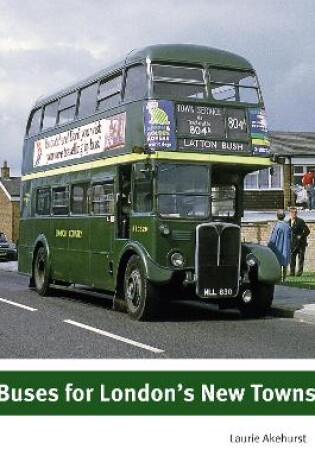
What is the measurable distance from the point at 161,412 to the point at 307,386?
1.10m

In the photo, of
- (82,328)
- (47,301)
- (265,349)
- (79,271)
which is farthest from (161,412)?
(47,301)

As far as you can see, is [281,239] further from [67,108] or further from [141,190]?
[141,190]

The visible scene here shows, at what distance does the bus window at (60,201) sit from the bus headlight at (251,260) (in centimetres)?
466

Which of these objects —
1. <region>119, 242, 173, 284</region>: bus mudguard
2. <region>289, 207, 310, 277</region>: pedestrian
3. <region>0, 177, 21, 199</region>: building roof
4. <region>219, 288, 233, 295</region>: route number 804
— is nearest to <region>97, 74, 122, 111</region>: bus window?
<region>119, 242, 173, 284</region>: bus mudguard

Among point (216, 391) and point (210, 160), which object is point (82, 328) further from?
point (216, 391)

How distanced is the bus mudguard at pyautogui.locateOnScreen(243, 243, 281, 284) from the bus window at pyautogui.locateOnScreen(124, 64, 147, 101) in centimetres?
304

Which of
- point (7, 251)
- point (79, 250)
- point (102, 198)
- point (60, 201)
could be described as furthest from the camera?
point (7, 251)

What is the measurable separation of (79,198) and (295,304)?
459 centimetres

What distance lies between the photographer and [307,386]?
6.20m

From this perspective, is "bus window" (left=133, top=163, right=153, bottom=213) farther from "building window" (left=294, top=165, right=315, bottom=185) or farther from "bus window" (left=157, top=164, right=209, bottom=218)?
"building window" (left=294, top=165, right=315, bottom=185)

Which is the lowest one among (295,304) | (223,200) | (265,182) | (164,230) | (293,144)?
(295,304)

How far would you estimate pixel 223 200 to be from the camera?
1435 cm

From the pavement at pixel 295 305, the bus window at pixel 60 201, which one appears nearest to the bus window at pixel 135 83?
the bus window at pixel 60 201

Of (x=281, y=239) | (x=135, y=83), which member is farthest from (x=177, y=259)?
(x=281, y=239)
